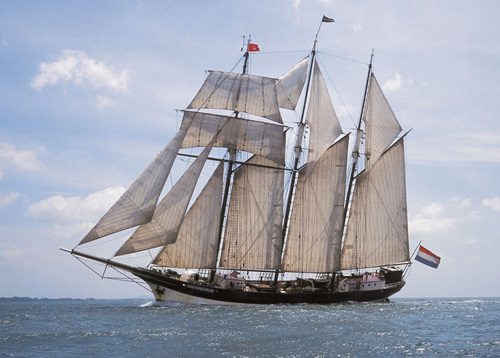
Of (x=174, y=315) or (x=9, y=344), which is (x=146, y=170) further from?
(x=9, y=344)

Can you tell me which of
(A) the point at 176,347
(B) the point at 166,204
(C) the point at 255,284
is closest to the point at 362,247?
(C) the point at 255,284

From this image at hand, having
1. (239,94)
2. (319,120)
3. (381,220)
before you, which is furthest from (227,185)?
(381,220)

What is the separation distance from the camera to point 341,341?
37781mm

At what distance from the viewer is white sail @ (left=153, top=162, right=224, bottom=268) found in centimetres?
6239

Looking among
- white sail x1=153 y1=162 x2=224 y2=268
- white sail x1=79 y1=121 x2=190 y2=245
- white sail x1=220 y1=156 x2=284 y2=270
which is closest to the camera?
white sail x1=79 y1=121 x2=190 y2=245

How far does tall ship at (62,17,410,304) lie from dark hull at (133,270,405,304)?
0.10m

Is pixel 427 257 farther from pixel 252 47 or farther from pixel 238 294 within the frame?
pixel 252 47

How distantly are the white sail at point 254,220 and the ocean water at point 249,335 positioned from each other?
36.4ft

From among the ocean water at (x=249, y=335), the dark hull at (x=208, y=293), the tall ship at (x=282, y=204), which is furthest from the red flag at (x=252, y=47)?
the ocean water at (x=249, y=335)

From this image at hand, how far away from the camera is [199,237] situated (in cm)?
6372

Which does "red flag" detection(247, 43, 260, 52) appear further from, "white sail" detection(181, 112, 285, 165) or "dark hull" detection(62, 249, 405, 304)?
"dark hull" detection(62, 249, 405, 304)

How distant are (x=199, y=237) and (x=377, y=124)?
24.1m

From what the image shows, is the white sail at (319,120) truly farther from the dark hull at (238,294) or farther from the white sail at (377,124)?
the dark hull at (238,294)

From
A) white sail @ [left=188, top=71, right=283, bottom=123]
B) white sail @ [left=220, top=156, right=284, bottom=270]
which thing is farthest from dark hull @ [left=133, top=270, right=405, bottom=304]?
white sail @ [left=188, top=71, right=283, bottom=123]
